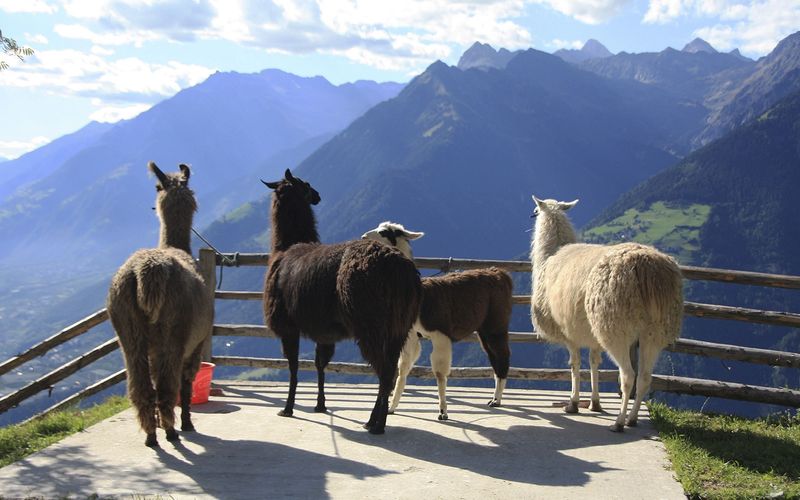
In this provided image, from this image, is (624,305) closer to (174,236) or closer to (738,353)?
(738,353)

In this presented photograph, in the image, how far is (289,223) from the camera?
7.50m

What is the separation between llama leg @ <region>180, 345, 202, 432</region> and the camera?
6.10 meters

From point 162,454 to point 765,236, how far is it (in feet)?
468

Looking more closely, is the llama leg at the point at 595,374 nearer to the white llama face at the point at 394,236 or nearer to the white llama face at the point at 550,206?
the white llama face at the point at 550,206

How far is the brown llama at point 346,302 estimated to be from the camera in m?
5.80

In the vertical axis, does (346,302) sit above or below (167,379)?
above

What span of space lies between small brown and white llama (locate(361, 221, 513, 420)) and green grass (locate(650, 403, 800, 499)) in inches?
67.1

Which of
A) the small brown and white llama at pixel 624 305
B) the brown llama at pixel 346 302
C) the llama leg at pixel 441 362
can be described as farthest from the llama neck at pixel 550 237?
the brown llama at pixel 346 302

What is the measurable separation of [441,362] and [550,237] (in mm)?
2173

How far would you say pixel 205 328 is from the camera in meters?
5.96

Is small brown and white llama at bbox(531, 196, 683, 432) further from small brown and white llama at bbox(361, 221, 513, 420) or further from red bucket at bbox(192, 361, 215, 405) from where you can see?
red bucket at bbox(192, 361, 215, 405)

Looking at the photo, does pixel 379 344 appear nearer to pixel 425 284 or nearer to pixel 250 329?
pixel 425 284

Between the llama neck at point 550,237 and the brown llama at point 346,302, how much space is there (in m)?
2.41

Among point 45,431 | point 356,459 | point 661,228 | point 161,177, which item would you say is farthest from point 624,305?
point 661,228
